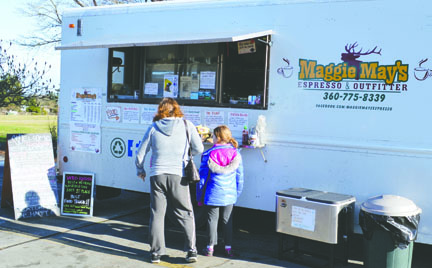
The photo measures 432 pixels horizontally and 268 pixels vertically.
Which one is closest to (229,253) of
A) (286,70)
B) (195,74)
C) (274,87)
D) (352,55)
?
(274,87)

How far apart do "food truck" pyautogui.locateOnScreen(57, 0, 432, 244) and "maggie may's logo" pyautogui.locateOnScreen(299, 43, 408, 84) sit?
1cm

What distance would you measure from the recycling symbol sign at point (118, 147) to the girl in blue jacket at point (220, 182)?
5.98ft

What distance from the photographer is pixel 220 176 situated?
506cm

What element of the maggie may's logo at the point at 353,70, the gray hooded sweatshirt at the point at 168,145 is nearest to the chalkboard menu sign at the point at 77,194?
the gray hooded sweatshirt at the point at 168,145

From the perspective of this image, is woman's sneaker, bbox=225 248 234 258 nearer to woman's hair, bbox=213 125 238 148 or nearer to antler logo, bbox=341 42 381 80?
woman's hair, bbox=213 125 238 148

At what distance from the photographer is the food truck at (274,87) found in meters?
4.98

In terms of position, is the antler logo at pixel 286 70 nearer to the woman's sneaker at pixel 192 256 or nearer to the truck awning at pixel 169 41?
the truck awning at pixel 169 41

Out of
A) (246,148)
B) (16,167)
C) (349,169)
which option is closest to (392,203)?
(349,169)

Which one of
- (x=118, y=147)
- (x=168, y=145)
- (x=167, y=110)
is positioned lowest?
(x=118, y=147)

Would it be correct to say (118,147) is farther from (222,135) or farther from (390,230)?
(390,230)

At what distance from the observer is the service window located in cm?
578

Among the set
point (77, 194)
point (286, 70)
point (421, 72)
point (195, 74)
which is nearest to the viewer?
point (421, 72)

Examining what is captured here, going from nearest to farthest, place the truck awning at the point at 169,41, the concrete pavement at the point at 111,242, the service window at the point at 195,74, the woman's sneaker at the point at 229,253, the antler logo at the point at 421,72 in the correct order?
the antler logo at the point at 421,72 → the concrete pavement at the point at 111,242 → the woman's sneaker at the point at 229,253 → the truck awning at the point at 169,41 → the service window at the point at 195,74

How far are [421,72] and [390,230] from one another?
172 cm
